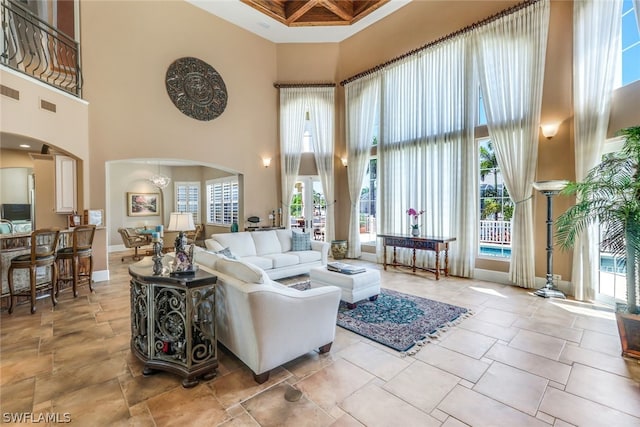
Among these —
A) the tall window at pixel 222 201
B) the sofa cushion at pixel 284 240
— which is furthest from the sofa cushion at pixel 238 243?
Result: the tall window at pixel 222 201

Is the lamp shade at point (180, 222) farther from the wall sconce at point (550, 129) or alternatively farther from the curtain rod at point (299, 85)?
the curtain rod at point (299, 85)

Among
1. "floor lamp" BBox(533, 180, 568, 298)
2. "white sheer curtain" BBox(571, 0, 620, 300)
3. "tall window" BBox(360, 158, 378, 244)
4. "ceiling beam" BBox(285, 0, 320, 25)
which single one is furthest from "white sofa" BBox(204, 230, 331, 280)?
"ceiling beam" BBox(285, 0, 320, 25)

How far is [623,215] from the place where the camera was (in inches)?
112

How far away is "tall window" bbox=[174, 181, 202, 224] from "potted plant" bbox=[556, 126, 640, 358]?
10469 mm

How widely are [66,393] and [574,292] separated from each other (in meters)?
6.03

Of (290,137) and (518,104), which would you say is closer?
(518,104)

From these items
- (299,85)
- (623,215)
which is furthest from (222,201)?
(623,215)

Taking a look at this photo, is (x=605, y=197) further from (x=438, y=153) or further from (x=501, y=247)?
(x=438, y=153)

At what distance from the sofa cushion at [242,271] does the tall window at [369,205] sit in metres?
5.05

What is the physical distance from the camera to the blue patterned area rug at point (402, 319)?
2.93 metres

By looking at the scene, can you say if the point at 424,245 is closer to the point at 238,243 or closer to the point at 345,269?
the point at 345,269

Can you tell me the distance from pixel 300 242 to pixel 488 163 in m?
3.92

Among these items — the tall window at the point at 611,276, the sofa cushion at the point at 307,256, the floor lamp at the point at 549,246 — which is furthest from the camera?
the sofa cushion at the point at 307,256

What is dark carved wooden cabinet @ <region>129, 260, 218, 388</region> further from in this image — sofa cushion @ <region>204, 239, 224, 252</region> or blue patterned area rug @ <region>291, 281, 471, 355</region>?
sofa cushion @ <region>204, 239, 224, 252</region>
